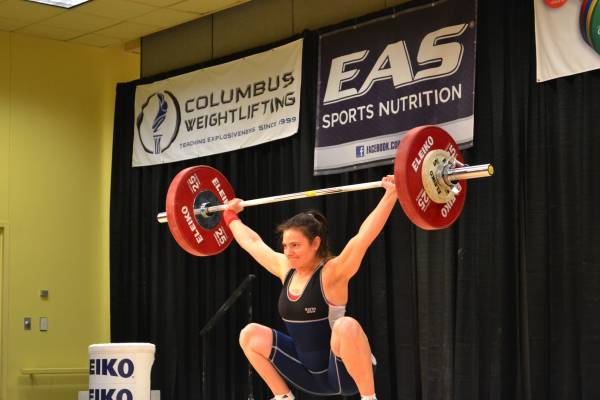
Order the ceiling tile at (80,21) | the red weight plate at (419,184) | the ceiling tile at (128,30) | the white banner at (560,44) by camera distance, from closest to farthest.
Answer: the red weight plate at (419,184) → the white banner at (560,44) → the ceiling tile at (80,21) → the ceiling tile at (128,30)

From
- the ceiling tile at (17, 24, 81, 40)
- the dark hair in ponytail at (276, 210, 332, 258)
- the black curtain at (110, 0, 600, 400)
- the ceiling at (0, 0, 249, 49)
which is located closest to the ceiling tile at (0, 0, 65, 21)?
the ceiling at (0, 0, 249, 49)

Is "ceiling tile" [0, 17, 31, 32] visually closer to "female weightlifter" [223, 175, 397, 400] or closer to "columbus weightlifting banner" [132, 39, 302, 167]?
"columbus weightlifting banner" [132, 39, 302, 167]

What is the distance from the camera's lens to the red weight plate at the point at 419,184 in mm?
4000

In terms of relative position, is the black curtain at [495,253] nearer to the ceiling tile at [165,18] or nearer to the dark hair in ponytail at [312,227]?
the ceiling tile at [165,18]

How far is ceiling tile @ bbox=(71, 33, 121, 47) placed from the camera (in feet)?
25.0

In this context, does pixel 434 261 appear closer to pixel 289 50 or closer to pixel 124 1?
pixel 289 50

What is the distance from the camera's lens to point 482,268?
5246 mm

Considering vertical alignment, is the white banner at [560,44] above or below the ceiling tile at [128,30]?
below

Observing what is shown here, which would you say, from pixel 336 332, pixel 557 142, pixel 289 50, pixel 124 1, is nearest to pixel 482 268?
pixel 557 142

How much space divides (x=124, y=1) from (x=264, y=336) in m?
3.45

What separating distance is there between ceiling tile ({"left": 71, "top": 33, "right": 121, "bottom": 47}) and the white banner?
3811 mm

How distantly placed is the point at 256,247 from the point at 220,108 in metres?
2.60

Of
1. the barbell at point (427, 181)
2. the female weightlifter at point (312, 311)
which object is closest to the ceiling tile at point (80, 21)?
the barbell at point (427, 181)

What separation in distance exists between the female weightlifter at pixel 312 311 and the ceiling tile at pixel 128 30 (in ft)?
11.7
